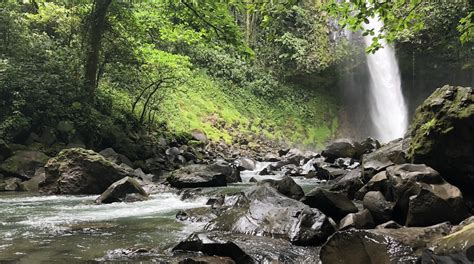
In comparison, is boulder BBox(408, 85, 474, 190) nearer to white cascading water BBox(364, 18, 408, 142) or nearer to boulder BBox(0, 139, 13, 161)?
boulder BBox(0, 139, 13, 161)

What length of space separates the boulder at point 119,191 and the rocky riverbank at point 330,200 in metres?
0.02

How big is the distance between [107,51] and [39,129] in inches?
165

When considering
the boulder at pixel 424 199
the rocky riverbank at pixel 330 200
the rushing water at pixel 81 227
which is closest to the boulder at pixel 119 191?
the rocky riverbank at pixel 330 200

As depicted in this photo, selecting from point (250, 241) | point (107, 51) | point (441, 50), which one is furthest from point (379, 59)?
point (250, 241)

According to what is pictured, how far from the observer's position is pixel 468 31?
7555mm

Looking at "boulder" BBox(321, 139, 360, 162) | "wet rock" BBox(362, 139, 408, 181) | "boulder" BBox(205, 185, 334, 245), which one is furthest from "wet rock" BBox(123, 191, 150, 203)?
"boulder" BBox(321, 139, 360, 162)

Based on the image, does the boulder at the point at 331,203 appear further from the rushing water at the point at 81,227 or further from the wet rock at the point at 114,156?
the wet rock at the point at 114,156

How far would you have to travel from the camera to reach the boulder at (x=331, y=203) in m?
6.65

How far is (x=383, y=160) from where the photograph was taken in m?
9.86

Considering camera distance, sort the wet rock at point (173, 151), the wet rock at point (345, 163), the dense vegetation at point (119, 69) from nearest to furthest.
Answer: the dense vegetation at point (119, 69)
the wet rock at point (345, 163)
the wet rock at point (173, 151)

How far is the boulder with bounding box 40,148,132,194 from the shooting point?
10531 millimetres

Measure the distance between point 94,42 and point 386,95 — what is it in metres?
22.9

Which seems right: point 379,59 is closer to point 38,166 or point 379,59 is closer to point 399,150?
point 399,150

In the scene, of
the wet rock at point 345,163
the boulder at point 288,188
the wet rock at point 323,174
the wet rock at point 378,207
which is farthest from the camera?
the wet rock at point 345,163
